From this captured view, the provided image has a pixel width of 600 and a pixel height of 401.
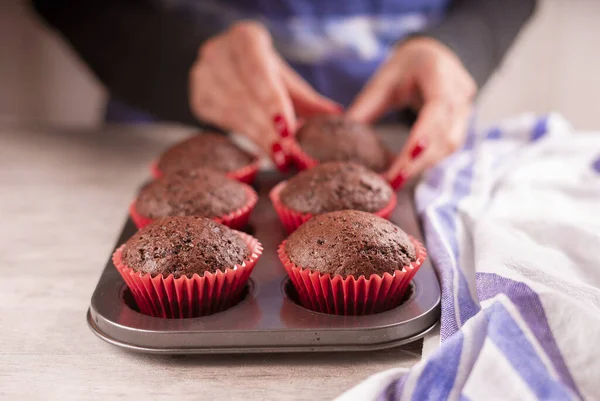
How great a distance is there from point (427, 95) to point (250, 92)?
1.49 ft

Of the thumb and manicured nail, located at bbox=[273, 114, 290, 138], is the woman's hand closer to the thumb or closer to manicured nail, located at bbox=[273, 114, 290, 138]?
the thumb

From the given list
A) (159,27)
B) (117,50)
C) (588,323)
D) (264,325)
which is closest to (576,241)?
(588,323)

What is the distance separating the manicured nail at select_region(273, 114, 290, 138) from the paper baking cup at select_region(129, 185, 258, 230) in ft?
0.97

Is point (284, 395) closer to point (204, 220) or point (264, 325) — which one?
point (264, 325)

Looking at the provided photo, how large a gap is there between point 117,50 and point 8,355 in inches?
53.0

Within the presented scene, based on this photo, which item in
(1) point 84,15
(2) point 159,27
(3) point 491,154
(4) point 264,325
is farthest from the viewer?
(1) point 84,15

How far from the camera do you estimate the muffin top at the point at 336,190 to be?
131 cm

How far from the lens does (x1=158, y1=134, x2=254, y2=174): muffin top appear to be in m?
1.57

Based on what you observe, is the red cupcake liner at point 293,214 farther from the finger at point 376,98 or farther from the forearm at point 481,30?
the forearm at point 481,30

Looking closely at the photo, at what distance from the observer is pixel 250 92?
1812 mm

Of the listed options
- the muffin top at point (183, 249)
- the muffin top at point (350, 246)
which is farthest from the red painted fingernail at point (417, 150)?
the muffin top at point (183, 249)

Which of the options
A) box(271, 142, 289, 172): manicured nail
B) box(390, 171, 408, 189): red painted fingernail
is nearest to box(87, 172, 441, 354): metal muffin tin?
box(390, 171, 408, 189): red painted fingernail

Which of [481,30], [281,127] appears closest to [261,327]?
[281,127]

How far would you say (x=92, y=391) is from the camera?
2.96 ft
